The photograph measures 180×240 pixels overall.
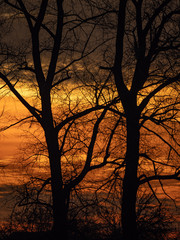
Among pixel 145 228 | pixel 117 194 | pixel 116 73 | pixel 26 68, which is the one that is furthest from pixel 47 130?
pixel 145 228

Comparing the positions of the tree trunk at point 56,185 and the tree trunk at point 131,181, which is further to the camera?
the tree trunk at point 56,185

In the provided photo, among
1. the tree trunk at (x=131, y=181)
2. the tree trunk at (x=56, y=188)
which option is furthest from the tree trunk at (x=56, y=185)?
the tree trunk at (x=131, y=181)

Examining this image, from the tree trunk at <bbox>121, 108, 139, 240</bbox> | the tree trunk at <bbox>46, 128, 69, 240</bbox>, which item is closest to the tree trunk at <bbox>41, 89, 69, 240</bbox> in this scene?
the tree trunk at <bbox>46, 128, 69, 240</bbox>

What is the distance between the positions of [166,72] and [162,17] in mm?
1560

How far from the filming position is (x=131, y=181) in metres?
9.73

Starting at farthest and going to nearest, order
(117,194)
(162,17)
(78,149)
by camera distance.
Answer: (78,149) → (117,194) → (162,17)

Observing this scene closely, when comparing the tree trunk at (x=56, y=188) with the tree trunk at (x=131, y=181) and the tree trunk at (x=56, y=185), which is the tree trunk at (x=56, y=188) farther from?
the tree trunk at (x=131, y=181)

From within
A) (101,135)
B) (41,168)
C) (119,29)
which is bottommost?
(41,168)

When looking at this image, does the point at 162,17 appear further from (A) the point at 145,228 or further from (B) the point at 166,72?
(A) the point at 145,228

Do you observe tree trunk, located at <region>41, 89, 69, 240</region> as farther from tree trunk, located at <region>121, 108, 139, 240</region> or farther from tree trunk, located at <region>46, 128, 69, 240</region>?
tree trunk, located at <region>121, 108, 139, 240</region>

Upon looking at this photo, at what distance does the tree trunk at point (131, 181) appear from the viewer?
31.8 feet

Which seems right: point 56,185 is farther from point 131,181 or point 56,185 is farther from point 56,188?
point 131,181

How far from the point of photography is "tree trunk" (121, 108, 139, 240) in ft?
31.8

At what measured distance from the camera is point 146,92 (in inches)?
451
